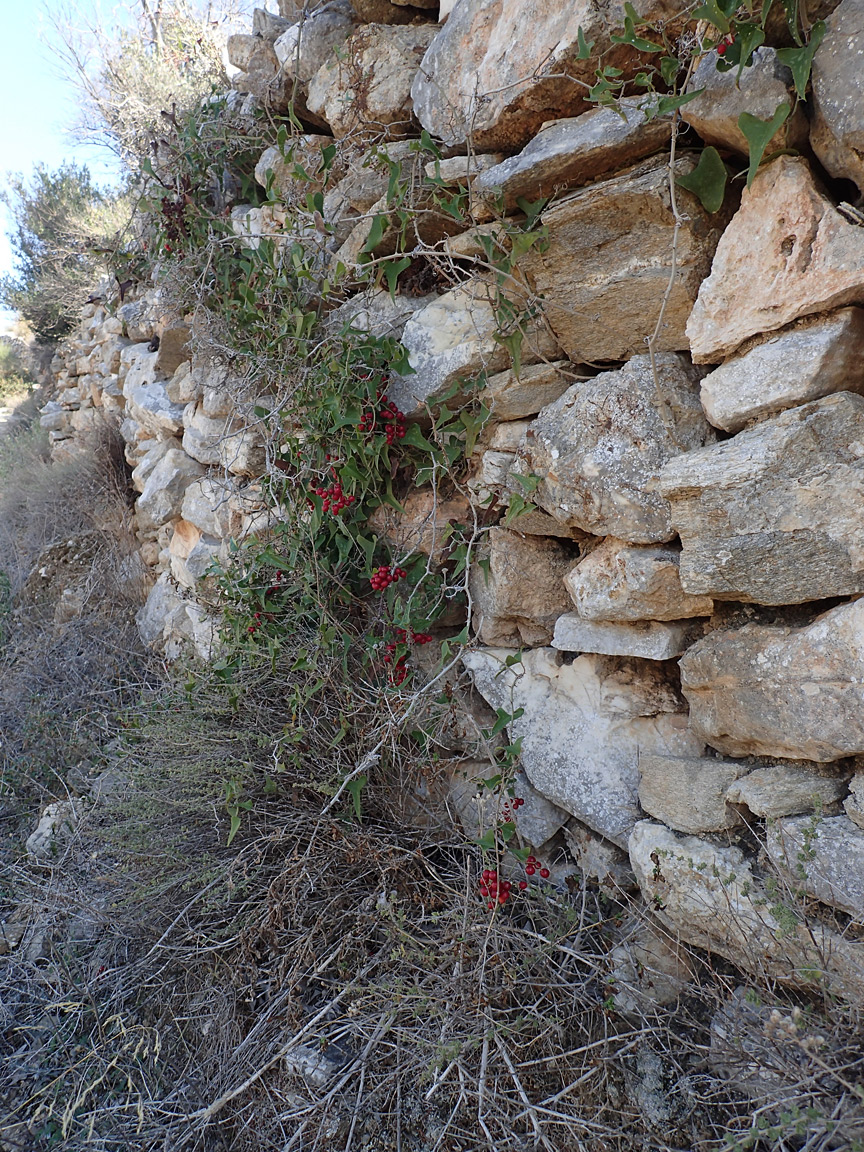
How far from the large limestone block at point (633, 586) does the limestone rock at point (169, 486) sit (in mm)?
2309

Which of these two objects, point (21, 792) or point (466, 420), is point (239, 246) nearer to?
point (466, 420)

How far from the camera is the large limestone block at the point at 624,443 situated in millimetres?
1742

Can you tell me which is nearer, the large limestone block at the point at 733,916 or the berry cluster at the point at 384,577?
the large limestone block at the point at 733,916

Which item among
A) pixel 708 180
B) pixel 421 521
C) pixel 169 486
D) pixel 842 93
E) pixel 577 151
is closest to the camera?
pixel 842 93

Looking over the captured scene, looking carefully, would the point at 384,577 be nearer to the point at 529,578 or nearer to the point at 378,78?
the point at 529,578

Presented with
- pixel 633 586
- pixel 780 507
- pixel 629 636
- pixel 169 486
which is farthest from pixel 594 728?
pixel 169 486

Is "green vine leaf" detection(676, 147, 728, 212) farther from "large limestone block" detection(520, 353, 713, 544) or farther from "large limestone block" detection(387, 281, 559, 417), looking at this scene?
"large limestone block" detection(387, 281, 559, 417)

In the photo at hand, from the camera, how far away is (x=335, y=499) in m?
2.23

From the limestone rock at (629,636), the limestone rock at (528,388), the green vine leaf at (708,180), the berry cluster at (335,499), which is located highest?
the green vine leaf at (708,180)

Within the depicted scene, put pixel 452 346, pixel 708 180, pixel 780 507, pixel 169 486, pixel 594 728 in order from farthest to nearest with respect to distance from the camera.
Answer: pixel 169 486, pixel 452 346, pixel 594 728, pixel 708 180, pixel 780 507

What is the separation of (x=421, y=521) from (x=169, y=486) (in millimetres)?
1789

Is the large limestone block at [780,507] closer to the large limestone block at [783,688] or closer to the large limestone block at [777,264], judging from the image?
the large limestone block at [783,688]

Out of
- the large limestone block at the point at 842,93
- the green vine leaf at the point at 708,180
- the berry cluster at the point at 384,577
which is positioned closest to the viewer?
the large limestone block at the point at 842,93

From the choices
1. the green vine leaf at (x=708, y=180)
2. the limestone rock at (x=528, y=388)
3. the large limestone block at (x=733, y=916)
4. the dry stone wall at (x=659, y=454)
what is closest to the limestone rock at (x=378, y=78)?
the dry stone wall at (x=659, y=454)
